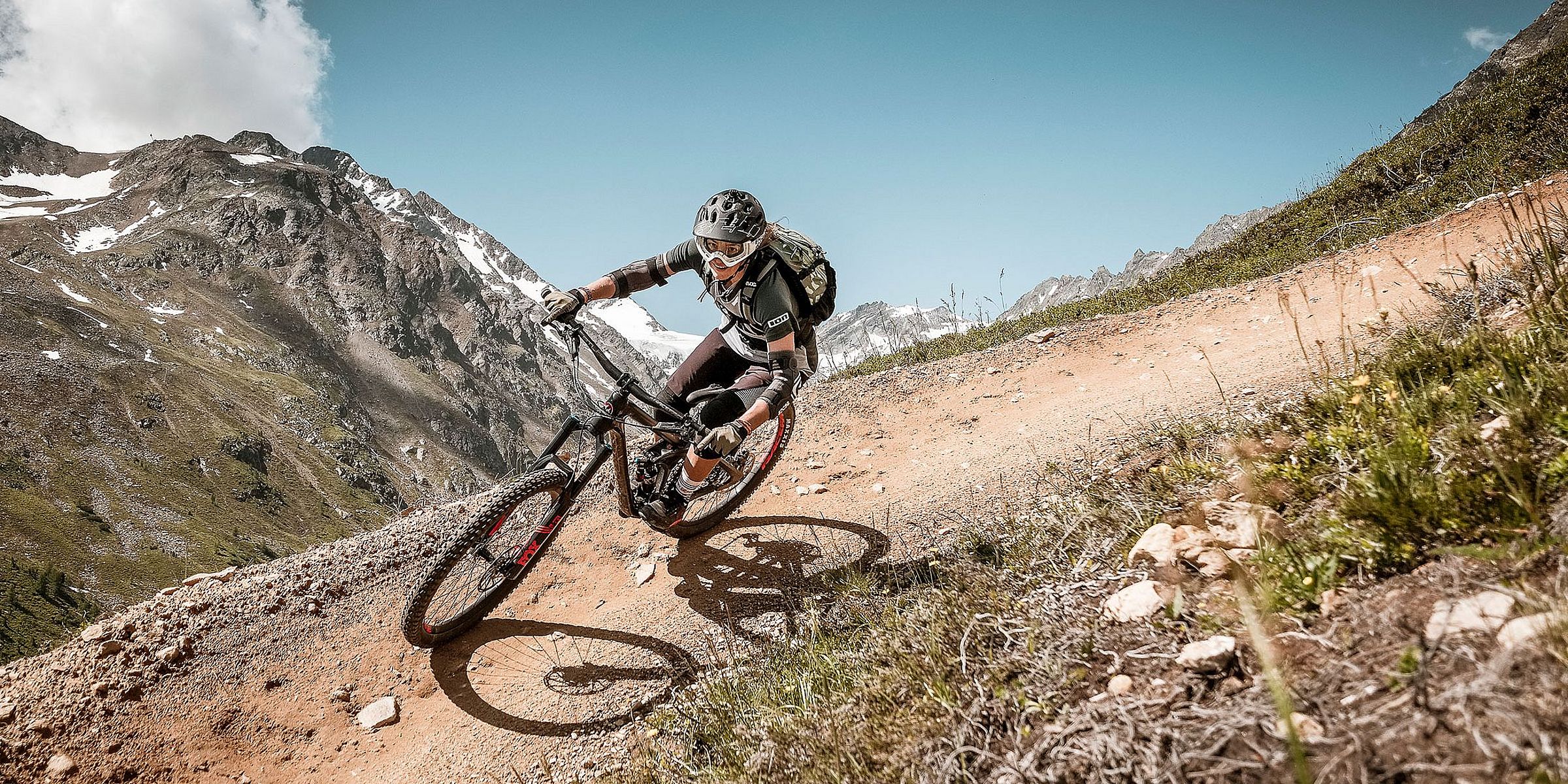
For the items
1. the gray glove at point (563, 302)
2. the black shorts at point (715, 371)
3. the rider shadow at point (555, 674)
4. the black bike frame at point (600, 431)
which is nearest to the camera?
the rider shadow at point (555, 674)

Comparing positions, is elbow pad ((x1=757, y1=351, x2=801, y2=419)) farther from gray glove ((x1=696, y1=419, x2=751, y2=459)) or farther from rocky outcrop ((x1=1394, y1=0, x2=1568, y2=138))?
rocky outcrop ((x1=1394, y1=0, x2=1568, y2=138))

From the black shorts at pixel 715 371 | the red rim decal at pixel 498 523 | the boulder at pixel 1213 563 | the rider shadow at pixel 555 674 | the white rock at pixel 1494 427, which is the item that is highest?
the black shorts at pixel 715 371

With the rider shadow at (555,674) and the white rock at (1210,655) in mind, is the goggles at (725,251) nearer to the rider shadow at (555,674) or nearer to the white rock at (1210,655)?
the rider shadow at (555,674)

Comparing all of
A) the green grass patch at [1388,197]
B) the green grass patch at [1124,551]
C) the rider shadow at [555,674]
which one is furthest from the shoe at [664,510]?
the green grass patch at [1388,197]

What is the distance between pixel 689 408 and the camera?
6.94 meters

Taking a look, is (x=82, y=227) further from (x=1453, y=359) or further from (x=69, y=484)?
(x=1453, y=359)

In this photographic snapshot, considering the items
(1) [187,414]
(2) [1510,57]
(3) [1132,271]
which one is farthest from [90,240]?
(2) [1510,57]

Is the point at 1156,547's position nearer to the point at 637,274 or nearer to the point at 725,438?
the point at 725,438

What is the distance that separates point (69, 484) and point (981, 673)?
485ft

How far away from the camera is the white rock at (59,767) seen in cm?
461

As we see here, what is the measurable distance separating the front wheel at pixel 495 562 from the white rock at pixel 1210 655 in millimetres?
4895

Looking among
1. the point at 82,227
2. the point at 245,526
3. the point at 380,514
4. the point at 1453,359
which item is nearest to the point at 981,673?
the point at 1453,359

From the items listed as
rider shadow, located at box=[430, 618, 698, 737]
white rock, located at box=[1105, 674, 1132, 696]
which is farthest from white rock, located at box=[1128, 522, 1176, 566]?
rider shadow, located at box=[430, 618, 698, 737]

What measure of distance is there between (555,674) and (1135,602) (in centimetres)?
461
